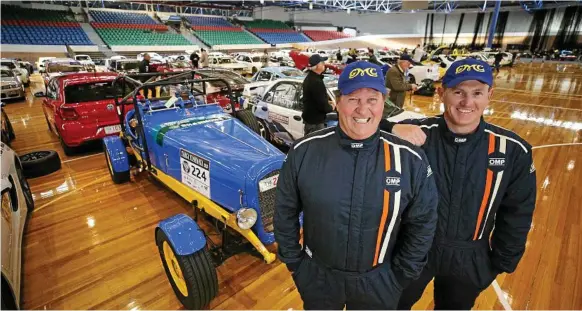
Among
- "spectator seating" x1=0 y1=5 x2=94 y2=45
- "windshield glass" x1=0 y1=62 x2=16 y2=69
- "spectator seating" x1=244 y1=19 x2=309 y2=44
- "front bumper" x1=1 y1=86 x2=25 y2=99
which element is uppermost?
"spectator seating" x1=244 y1=19 x2=309 y2=44

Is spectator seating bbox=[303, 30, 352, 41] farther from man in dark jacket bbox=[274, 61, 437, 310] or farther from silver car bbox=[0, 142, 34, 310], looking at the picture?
man in dark jacket bbox=[274, 61, 437, 310]

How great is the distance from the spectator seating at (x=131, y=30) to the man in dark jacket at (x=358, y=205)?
100ft

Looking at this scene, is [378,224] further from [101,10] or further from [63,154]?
[101,10]

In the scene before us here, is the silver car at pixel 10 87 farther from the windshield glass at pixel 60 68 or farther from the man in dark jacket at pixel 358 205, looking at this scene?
the man in dark jacket at pixel 358 205

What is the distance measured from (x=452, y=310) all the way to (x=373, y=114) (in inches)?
55.5

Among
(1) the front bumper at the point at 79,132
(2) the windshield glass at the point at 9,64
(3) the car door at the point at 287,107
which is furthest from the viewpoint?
(2) the windshield glass at the point at 9,64

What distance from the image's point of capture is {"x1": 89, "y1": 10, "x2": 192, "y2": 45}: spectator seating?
2719 centimetres

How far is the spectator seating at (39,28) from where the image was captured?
22.6 metres

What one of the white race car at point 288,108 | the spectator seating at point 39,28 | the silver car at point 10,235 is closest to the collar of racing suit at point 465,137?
the silver car at point 10,235

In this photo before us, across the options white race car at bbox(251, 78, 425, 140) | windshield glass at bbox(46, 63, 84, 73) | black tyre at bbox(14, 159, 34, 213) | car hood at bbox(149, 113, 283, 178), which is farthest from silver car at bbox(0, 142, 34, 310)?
windshield glass at bbox(46, 63, 84, 73)

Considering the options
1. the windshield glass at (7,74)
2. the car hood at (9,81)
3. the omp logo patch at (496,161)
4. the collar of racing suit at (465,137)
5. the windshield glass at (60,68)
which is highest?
the collar of racing suit at (465,137)

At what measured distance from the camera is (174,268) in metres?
2.57

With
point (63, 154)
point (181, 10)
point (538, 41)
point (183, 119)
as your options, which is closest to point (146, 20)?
point (181, 10)

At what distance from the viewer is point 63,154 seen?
584 centimetres
